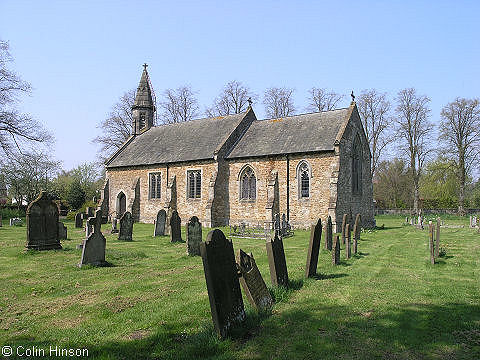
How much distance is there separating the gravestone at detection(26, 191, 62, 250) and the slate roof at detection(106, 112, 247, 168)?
1402cm

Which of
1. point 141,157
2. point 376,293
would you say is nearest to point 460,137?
point 141,157

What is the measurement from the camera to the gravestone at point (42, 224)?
12172mm

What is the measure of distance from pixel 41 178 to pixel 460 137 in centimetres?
5381

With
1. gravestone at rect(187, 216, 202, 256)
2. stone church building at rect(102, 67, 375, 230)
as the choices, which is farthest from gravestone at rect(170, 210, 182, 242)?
stone church building at rect(102, 67, 375, 230)

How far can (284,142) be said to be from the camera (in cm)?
2416

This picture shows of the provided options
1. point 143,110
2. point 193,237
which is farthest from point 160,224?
point 143,110

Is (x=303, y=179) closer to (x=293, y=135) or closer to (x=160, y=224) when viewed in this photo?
(x=293, y=135)

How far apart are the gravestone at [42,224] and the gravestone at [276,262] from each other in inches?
359

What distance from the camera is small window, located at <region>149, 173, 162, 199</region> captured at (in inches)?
1150

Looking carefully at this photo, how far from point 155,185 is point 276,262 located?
2369 cm

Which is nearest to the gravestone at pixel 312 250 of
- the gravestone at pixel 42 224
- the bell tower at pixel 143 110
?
the gravestone at pixel 42 224

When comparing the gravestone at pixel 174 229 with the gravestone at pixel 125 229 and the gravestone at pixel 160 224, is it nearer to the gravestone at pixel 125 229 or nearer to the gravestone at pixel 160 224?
the gravestone at pixel 125 229

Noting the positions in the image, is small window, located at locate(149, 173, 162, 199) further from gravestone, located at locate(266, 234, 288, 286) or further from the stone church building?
gravestone, located at locate(266, 234, 288, 286)

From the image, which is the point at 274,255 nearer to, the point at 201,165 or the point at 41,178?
the point at 201,165
